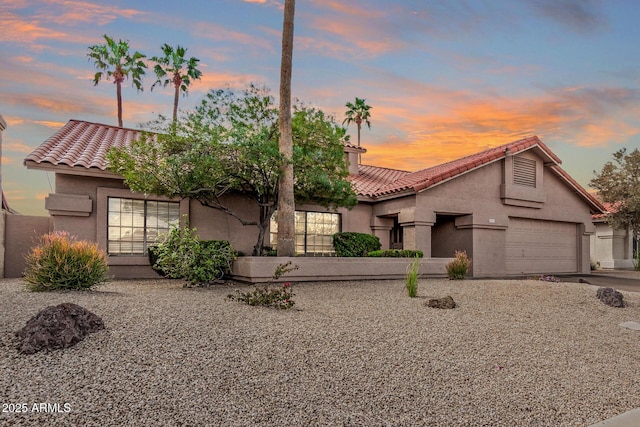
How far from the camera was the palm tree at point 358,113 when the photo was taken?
36562 mm

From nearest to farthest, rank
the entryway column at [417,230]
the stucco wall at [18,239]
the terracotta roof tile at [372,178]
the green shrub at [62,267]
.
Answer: the green shrub at [62,267]
the stucco wall at [18,239]
the entryway column at [417,230]
the terracotta roof tile at [372,178]

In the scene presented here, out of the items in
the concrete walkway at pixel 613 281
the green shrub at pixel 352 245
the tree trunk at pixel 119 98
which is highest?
the tree trunk at pixel 119 98

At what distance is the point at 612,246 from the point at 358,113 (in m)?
21.2

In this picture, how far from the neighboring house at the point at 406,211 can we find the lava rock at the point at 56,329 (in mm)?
8516

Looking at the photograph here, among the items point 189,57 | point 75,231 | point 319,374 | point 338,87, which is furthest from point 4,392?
point 189,57

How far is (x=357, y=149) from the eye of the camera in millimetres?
20234

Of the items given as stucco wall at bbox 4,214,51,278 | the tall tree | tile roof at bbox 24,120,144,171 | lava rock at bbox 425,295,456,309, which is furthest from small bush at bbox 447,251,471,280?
stucco wall at bbox 4,214,51,278

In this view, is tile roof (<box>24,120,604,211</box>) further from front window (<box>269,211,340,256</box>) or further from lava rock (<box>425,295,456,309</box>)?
lava rock (<box>425,295,456,309</box>)

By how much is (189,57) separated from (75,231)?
19384 mm

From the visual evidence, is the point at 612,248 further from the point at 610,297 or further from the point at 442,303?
the point at 442,303

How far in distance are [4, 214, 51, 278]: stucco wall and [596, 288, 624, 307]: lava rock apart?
16.1 m

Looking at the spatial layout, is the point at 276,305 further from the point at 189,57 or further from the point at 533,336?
the point at 189,57

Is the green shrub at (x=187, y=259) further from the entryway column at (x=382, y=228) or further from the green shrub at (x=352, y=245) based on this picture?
the entryway column at (x=382, y=228)

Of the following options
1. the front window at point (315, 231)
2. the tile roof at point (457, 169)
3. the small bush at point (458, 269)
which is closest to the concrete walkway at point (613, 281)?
the small bush at point (458, 269)
